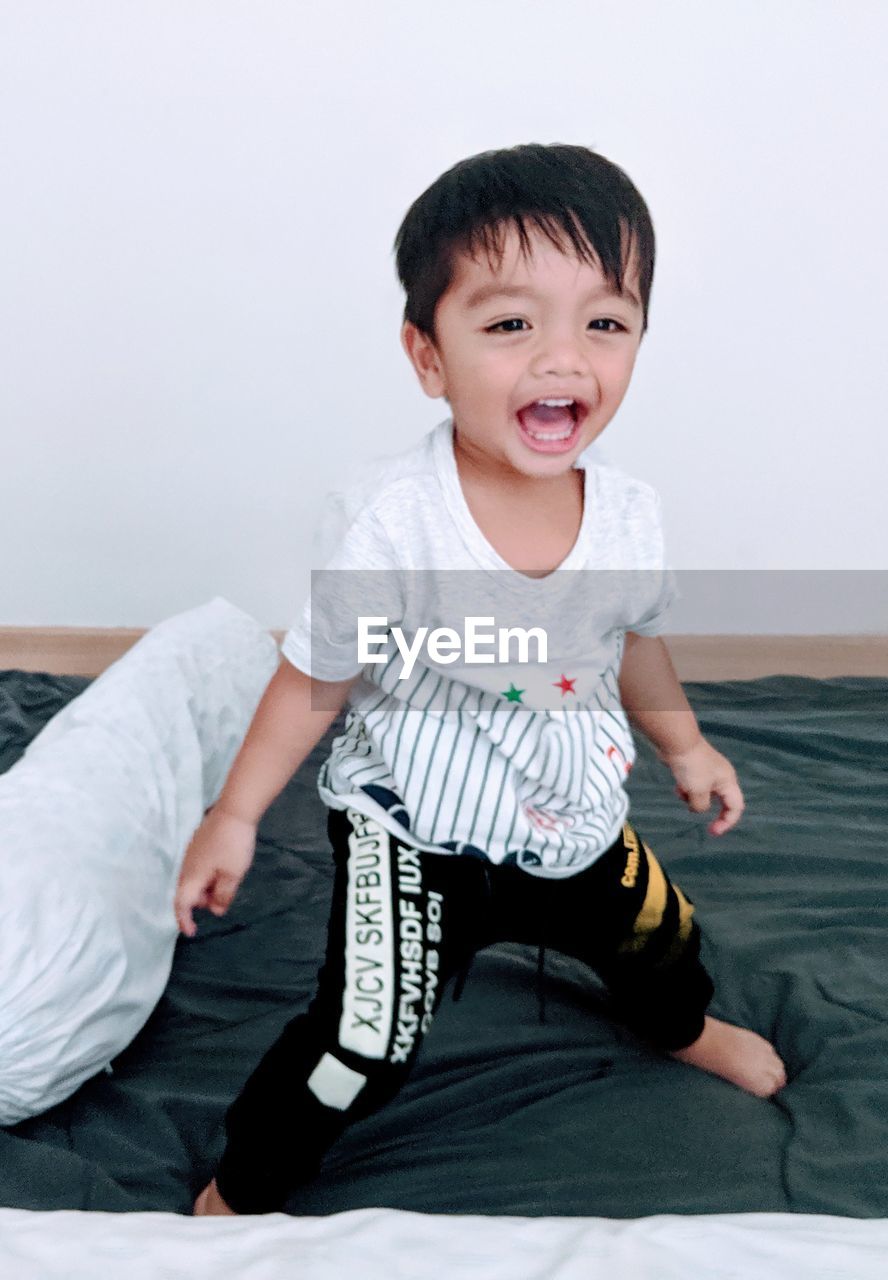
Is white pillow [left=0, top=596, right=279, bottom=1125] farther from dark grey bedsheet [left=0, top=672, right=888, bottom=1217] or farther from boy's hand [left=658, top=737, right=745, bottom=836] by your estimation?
boy's hand [left=658, top=737, right=745, bottom=836]

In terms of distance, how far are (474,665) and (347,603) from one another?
4.0 inches

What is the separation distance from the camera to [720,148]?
193cm

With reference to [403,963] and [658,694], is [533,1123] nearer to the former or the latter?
[403,963]

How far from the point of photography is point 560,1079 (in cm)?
89

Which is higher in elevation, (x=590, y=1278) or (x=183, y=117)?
(x=183, y=117)

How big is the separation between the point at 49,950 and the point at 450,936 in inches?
11.1

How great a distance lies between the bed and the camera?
1.72ft

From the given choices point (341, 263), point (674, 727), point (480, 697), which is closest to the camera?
point (480, 697)

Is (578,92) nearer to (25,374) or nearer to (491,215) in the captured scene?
(25,374)

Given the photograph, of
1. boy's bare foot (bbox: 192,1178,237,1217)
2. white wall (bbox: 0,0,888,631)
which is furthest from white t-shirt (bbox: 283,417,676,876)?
white wall (bbox: 0,0,888,631)

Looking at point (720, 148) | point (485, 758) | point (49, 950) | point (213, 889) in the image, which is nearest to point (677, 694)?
point (485, 758)

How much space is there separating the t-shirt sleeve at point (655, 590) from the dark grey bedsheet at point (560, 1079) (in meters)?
0.32

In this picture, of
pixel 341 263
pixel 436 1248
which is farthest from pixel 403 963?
pixel 341 263

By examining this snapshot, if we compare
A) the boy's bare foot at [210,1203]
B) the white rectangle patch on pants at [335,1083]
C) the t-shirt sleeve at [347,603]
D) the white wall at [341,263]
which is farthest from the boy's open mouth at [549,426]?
the white wall at [341,263]
